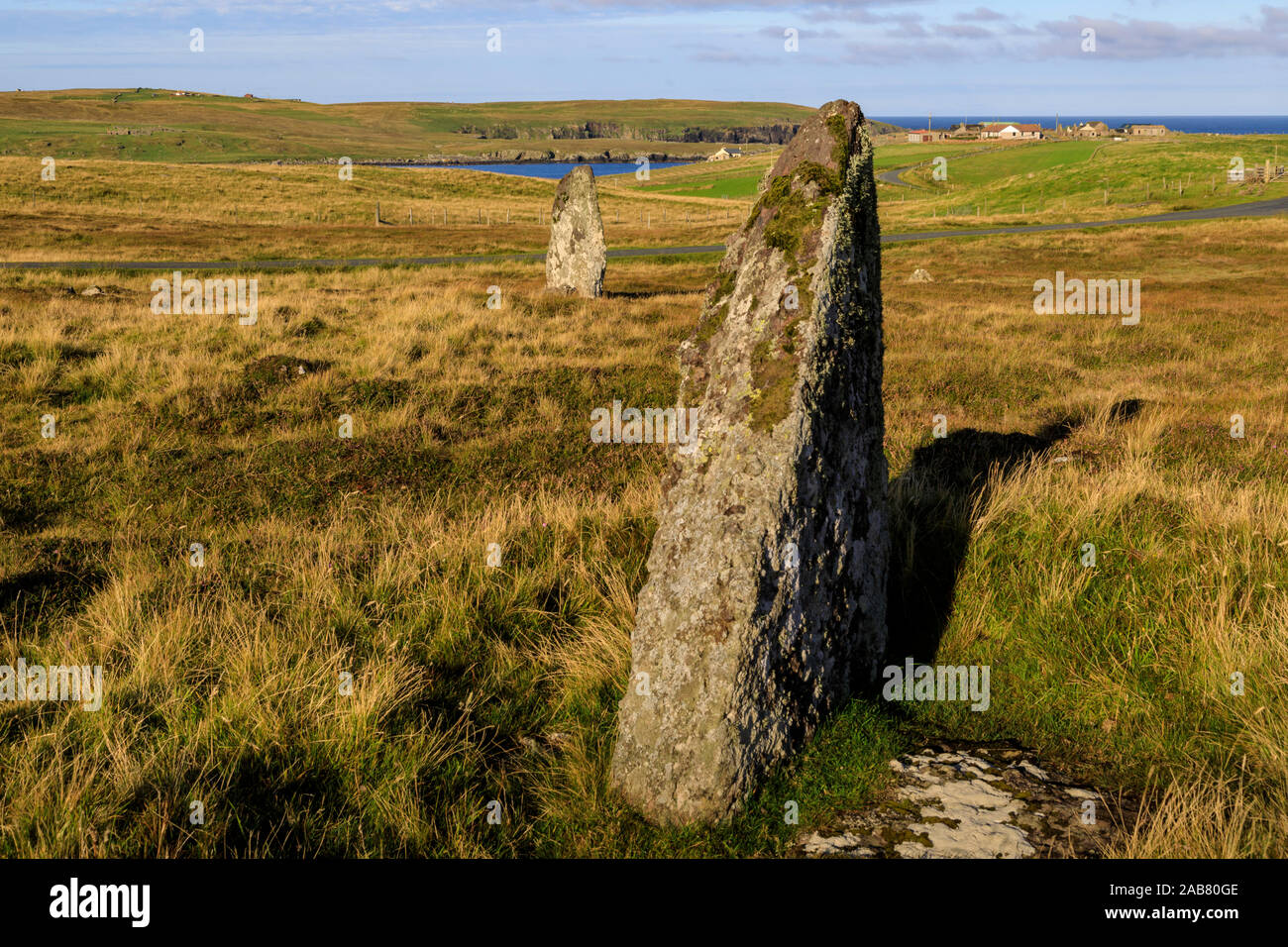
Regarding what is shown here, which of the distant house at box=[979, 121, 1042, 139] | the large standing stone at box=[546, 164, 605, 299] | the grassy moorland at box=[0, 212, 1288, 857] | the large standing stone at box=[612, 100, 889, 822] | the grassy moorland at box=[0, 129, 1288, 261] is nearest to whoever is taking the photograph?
the grassy moorland at box=[0, 212, 1288, 857]

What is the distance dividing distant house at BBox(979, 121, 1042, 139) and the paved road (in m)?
138

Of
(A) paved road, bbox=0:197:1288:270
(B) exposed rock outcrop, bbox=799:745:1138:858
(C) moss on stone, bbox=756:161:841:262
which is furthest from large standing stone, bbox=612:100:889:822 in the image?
(A) paved road, bbox=0:197:1288:270

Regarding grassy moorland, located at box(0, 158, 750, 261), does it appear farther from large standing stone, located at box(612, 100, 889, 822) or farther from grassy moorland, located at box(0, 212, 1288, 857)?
large standing stone, located at box(612, 100, 889, 822)

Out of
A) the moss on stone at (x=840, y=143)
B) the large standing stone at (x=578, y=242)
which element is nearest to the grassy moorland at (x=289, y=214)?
the large standing stone at (x=578, y=242)

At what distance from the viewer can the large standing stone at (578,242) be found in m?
23.6

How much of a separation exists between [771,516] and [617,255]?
136 ft

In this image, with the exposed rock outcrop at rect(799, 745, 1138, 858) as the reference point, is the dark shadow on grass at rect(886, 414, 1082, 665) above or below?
above

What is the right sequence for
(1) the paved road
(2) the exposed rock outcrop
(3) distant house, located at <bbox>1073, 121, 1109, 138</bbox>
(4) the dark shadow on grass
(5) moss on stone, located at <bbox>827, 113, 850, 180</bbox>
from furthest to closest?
(3) distant house, located at <bbox>1073, 121, 1109, 138</bbox> < (1) the paved road < (4) the dark shadow on grass < (5) moss on stone, located at <bbox>827, 113, 850, 180</bbox> < (2) the exposed rock outcrop

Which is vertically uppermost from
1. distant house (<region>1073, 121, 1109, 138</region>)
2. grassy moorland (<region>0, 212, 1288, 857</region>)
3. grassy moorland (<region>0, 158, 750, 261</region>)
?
distant house (<region>1073, 121, 1109, 138</region>)

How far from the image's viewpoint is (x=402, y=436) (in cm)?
1058

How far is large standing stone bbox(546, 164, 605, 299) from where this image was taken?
23.6 metres

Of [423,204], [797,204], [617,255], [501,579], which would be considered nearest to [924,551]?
[797,204]

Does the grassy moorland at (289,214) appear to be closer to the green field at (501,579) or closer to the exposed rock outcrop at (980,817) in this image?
the green field at (501,579)
